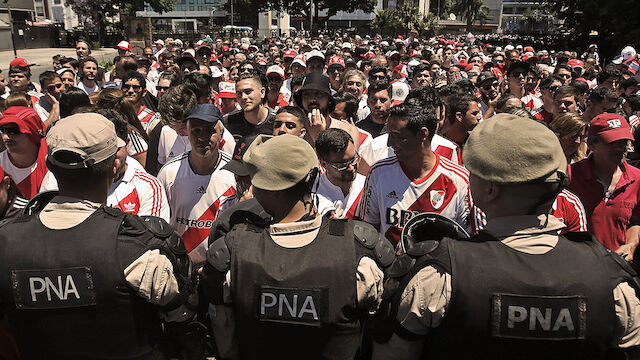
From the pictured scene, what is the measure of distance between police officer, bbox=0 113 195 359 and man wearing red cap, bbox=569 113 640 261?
3.30 metres

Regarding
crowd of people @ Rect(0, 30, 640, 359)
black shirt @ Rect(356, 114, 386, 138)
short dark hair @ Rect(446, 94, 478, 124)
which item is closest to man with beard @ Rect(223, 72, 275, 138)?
black shirt @ Rect(356, 114, 386, 138)

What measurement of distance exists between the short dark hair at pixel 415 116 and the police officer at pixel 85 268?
1.94 metres

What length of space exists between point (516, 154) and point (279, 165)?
100 cm

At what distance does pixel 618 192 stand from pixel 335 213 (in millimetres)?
2352

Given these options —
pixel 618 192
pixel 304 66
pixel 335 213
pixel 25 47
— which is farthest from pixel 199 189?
pixel 25 47

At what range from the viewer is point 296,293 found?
2.03 meters

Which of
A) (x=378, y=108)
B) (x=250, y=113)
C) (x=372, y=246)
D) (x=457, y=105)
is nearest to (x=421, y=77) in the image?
(x=378, y=108)

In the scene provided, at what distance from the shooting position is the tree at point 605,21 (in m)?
24.3

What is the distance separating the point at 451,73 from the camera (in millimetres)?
11445

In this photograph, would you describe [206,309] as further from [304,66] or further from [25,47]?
[25,47]

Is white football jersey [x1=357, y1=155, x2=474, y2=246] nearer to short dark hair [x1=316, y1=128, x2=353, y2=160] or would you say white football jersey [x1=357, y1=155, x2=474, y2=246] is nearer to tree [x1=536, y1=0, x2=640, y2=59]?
short dark hair [x1=316, y1=128, x2=353, y2=160]

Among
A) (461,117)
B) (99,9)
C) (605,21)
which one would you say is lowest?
(461,117)

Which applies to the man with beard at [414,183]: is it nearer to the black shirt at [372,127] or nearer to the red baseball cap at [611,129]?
the red baseball cap at [611,129]

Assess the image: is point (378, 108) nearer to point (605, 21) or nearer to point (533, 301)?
point (533, 301)
